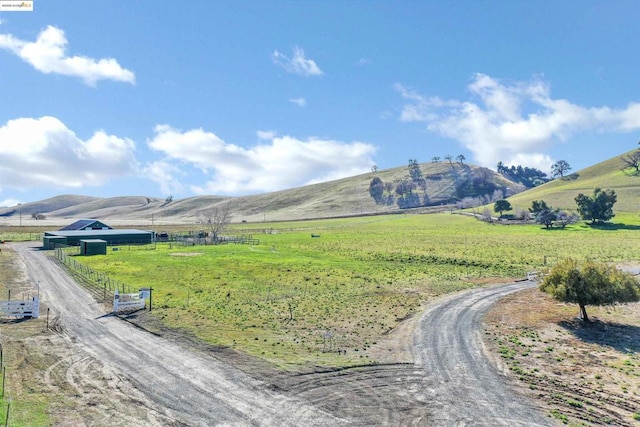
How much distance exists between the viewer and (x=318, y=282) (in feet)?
156

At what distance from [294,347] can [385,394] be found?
7.89 meters

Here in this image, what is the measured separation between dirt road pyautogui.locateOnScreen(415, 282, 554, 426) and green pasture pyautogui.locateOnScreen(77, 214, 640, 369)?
322cm

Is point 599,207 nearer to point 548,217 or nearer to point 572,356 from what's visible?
point 548,217

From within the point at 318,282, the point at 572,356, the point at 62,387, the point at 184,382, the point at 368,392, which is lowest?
the point at 572,356

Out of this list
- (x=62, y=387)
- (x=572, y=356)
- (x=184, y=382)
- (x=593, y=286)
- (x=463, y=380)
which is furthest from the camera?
(x=593, y=286)

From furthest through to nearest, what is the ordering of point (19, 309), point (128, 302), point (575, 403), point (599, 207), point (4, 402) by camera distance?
point (599, 207) → point (128, 302) → point (19, 309) → point (575, 403) → point (4, 402)

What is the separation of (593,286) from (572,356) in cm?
870

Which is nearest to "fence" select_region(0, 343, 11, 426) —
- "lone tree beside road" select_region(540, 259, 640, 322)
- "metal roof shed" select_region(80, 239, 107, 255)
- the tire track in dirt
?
the tire track in dirt

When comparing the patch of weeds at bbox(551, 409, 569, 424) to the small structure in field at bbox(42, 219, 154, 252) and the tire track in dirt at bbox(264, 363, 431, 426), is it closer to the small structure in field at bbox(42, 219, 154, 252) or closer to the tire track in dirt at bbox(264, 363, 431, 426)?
the tire track in dirt at bbox(264, 363, 431, 426)

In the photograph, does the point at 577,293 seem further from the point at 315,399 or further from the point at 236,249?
the point at 236,249

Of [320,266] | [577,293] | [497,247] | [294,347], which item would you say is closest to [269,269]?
[320,266]

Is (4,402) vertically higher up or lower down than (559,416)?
higher up

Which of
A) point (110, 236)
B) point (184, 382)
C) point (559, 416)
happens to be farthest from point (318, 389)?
point (110, 236)

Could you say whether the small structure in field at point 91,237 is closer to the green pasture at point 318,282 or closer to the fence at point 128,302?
the green pasture at point 318,282
